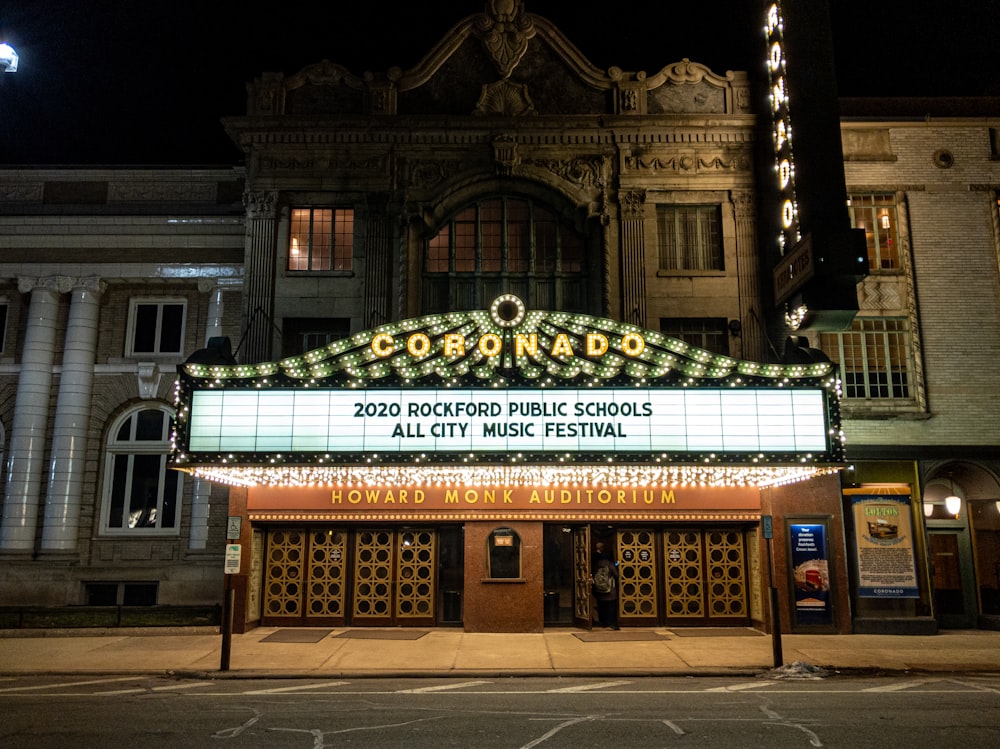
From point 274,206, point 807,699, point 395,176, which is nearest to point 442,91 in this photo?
point 395,176

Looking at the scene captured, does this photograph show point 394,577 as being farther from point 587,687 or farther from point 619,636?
point 587,687

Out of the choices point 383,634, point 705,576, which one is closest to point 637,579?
point 705,576

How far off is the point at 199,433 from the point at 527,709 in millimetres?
9036

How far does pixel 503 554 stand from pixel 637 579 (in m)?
3.52

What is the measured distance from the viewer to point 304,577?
19078 mm

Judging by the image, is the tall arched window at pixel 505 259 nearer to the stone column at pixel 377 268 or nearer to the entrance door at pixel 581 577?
the stone column at pixel 377 268

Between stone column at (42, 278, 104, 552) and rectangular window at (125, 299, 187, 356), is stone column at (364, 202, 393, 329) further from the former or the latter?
stone column at (42, 278, 104, 552)

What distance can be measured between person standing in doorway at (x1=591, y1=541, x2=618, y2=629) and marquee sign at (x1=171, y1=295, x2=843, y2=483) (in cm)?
398

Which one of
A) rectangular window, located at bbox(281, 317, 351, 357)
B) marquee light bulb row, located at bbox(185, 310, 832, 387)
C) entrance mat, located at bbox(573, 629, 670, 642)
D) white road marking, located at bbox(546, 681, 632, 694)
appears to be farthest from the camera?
rectangular window, located at bbox(281, 317, 351, 357)

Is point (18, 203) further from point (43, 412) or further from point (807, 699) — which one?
point (807, 699)

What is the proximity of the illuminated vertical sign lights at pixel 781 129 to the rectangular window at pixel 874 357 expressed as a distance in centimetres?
306

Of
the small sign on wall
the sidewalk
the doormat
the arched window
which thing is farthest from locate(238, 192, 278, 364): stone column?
the doormat

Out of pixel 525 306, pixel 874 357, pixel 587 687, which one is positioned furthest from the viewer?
pixel 874 357

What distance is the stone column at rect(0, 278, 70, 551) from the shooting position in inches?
789
